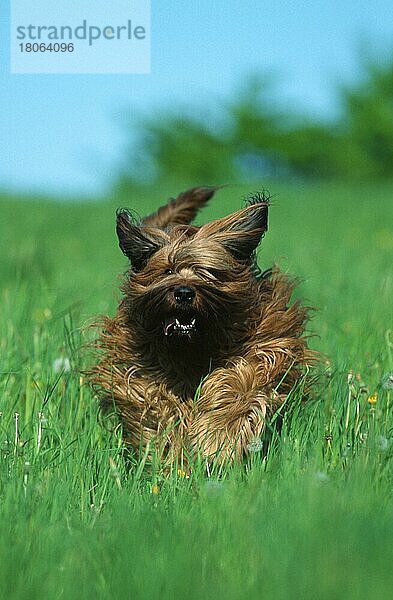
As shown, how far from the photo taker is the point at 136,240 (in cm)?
495

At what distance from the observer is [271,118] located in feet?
133

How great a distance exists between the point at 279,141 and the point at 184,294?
35.8 m

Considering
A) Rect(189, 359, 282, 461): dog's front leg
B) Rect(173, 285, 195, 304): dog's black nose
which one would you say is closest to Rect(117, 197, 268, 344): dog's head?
Rect(173, 285, 195, 304): dog's black nose

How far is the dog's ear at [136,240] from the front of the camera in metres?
4.94

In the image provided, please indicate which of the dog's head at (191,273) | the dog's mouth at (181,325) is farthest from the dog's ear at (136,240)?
the dog's mouth at (181,325)

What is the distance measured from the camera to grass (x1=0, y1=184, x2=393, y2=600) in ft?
10.3

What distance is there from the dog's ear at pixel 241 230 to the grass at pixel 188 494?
29.9 inches

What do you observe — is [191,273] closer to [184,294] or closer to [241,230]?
[184,294]

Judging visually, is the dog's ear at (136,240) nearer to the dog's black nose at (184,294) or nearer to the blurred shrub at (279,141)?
the dog's black nose at (184,294)

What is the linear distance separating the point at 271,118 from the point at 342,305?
108 feet

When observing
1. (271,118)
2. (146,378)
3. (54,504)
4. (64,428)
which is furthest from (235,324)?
(271,118)

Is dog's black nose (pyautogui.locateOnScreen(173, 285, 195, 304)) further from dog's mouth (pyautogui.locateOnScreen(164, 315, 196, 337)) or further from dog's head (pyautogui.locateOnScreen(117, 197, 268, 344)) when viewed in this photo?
dog's mouth (pyautogui.locateOnScreen(164, 315, 196, 337))

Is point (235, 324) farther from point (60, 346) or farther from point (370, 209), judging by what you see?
point (370, 209)

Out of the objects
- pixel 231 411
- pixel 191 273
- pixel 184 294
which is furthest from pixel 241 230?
pixel 231 411
